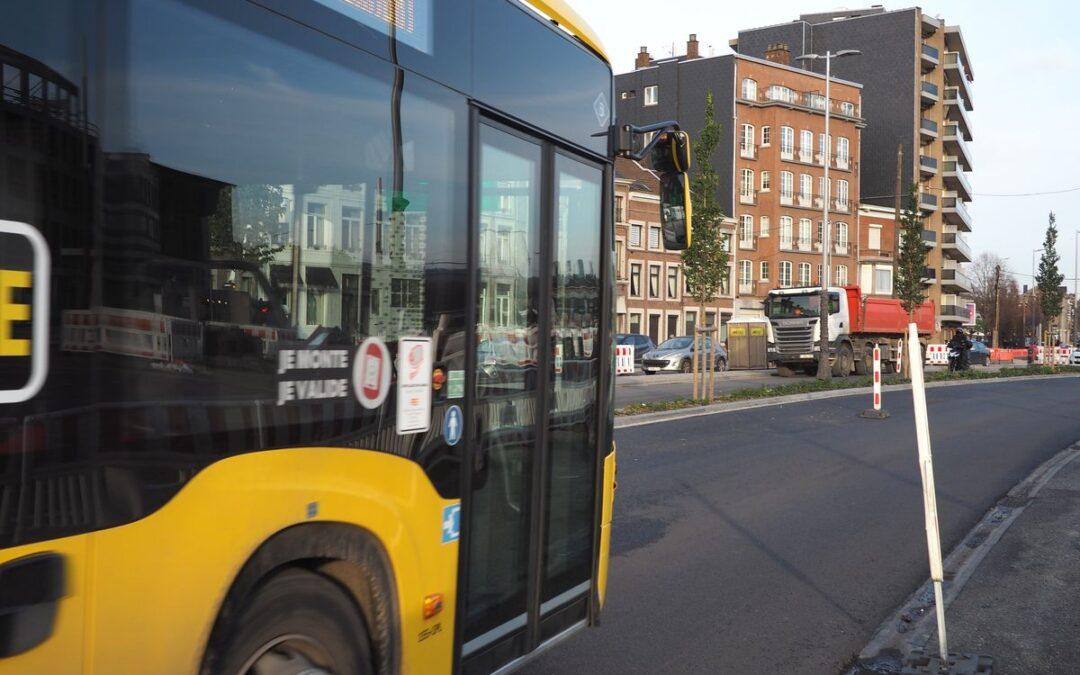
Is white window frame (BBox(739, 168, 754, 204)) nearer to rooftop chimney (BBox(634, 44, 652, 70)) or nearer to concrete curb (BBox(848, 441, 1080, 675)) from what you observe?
rooftop chimney (BBox(634, 44, 652, 70))

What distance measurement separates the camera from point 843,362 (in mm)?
38938

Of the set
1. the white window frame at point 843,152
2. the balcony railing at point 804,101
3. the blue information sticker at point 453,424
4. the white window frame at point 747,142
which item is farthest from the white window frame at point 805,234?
the blue information sticker at point 453,424

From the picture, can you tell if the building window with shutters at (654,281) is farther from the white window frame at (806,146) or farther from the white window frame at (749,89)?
the white window frame at (806,146)

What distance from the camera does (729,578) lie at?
23.1ft

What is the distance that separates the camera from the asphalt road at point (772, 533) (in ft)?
18.3

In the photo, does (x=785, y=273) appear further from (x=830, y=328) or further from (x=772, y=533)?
(x=772, y=533)

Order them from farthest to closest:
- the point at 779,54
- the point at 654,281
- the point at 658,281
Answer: the point at 779,54 → the point at 658,281 → the point at 654,281

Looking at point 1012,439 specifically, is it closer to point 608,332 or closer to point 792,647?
point 792,647

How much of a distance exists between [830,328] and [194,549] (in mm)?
38336

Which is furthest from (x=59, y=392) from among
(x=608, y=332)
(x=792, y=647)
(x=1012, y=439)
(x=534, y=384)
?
(x=1012, y=439)

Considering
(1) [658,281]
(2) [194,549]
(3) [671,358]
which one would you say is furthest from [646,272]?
(2) [194,549]

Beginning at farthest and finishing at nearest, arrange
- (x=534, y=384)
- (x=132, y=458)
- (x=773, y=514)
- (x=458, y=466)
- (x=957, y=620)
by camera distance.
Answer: (x=773, y=514) < (x=957, y=620) < (x=534, y=384) < (x=458, y=466) < (x=132, y=458)

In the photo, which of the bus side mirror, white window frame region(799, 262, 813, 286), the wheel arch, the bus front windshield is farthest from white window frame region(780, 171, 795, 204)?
the wheel arch

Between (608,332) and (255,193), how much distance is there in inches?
102
